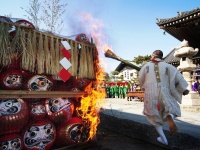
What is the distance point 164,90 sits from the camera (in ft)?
13.6

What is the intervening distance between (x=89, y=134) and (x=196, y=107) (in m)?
7.97

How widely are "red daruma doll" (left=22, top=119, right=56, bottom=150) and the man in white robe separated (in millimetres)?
2237

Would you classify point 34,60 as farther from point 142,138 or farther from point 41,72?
point 142,138

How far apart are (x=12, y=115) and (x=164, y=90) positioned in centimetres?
317

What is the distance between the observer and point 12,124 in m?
2.93

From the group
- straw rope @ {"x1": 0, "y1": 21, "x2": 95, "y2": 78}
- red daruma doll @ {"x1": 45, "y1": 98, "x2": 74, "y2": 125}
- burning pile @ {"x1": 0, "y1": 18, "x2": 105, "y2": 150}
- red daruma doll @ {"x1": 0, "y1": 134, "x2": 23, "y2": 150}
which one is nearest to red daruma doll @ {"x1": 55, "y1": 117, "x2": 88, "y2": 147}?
burning pile @ {"x1": 0, "y1": 18, "x2": 105, "y2": 150}

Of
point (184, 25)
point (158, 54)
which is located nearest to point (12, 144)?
point (158, 54)

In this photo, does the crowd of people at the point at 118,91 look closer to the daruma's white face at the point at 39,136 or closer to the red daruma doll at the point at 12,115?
the daruma's white face at the point at 39,136

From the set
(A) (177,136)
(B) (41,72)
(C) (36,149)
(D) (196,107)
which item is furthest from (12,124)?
(D) (196,107)

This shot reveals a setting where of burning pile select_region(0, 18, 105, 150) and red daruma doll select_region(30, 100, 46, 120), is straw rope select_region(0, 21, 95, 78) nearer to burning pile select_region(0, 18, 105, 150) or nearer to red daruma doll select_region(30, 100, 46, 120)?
burning pile select_region(0, 18, 105, 150)

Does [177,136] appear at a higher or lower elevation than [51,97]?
lower

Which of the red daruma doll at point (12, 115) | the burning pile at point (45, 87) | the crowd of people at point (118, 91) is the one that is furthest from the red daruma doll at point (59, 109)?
the crowd of people at point (118, 91)

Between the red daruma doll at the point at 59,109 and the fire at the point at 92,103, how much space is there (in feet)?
0.97

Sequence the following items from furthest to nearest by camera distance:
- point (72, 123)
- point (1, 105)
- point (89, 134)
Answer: point (89, 134) → point (72, 123) → point (1, 105)
